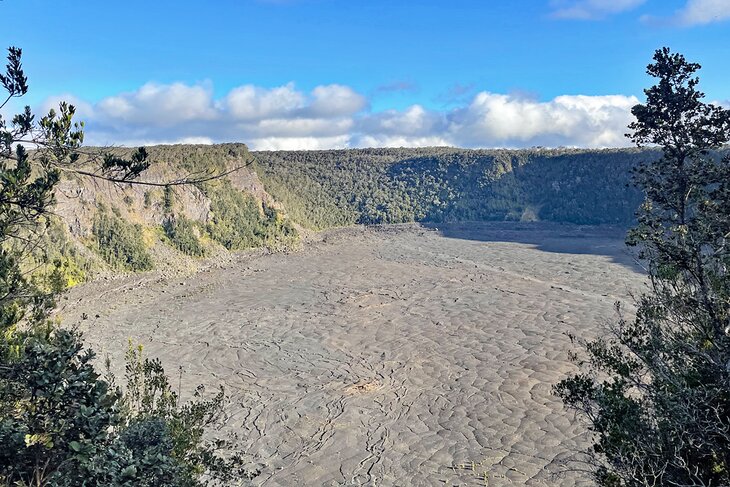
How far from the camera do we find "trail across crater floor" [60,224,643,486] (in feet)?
52.6

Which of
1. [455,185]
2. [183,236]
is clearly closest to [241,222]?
[183,236]

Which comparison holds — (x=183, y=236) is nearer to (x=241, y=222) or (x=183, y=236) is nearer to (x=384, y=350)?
(x=241, y=222)

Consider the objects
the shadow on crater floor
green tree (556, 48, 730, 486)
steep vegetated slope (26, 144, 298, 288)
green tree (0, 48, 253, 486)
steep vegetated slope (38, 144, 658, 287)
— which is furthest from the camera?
the shadow on crater floor

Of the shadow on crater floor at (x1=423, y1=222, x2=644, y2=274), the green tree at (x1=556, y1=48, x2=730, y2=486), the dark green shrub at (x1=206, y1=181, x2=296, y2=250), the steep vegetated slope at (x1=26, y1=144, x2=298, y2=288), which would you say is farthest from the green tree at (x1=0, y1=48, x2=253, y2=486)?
the dark green shrub at (x1=206, y1=181, x2=296, y2=250)

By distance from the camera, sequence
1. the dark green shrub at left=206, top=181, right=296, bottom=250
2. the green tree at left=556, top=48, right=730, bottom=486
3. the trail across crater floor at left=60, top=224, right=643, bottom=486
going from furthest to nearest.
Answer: the dark green shrub at left=206, top=181, right=296, bottom=250 → the trail across crater floor at left=60, top=224, right=643, bottom=486 → the green tree at left=556, top=48, right=730, bottom=486

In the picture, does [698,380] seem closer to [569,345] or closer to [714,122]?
[714,122]

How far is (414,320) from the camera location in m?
30.2

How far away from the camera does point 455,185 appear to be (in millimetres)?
95250

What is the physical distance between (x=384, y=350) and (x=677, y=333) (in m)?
17.9

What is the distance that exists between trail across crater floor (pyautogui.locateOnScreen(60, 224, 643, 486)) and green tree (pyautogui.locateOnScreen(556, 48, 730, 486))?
6.38m

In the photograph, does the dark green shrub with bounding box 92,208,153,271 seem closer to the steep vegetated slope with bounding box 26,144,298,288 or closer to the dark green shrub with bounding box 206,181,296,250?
the steep vegetated slope with bounding box 26,144,298,288

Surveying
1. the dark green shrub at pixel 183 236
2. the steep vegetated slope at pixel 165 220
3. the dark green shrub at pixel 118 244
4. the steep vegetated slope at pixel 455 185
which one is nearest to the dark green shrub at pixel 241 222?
the steep vegetated slope at pixel 165 220

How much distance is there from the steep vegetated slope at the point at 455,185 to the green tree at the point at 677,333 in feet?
199

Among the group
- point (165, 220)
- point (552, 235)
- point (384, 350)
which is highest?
point (165, 220)
